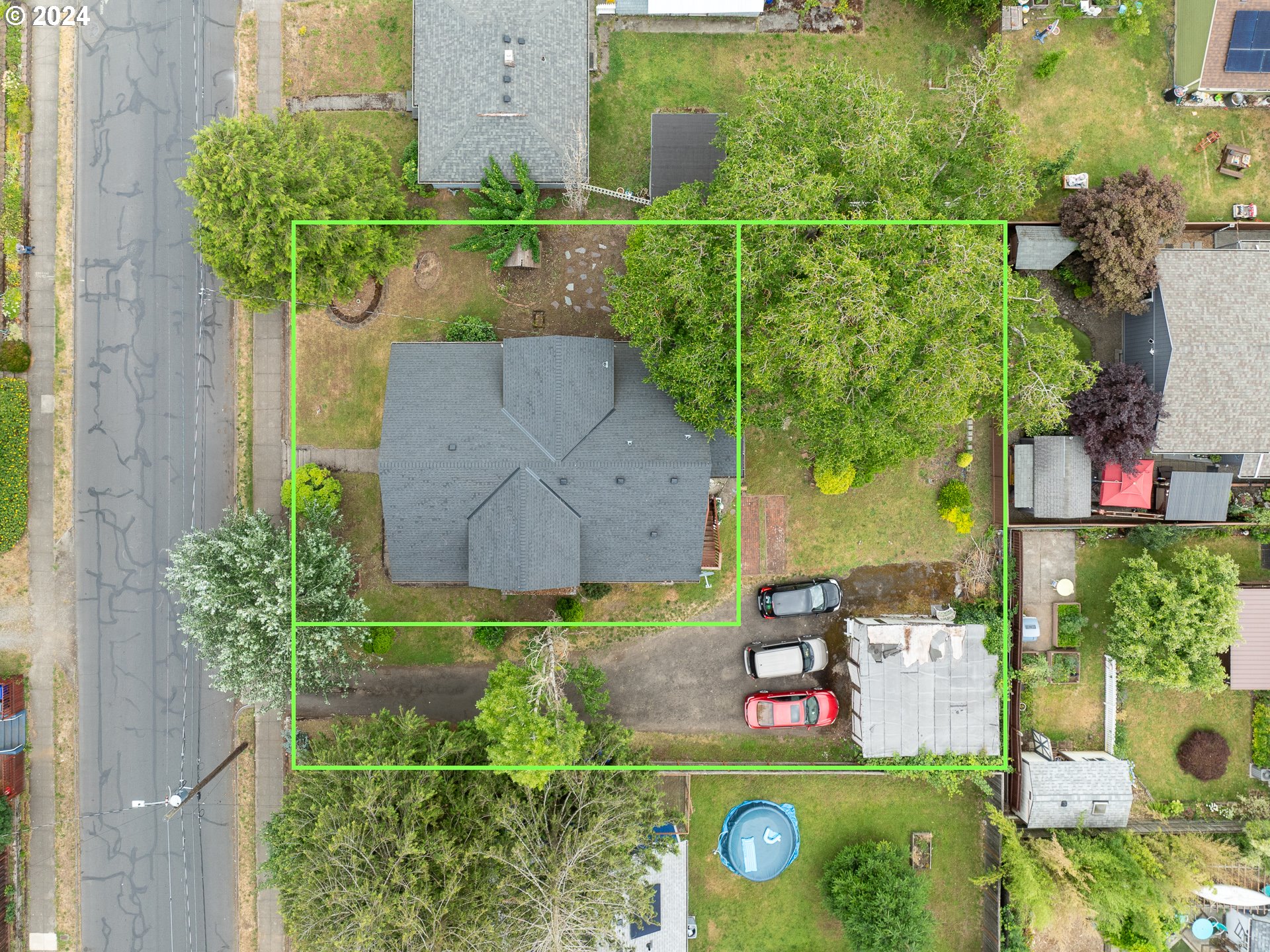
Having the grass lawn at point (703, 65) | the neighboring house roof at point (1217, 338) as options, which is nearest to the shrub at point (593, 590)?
the grass lawn at point (703, 65)

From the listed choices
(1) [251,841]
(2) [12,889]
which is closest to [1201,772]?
(1) [251,841]

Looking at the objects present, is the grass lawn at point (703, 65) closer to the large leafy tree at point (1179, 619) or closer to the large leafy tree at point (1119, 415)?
the large leafy tree at point (1119, 415)

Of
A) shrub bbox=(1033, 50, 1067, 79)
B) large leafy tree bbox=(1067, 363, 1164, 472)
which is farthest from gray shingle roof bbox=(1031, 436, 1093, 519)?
shrub bbox=(1033, 50, 1067, 79)

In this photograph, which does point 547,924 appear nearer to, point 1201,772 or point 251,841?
point 251,841

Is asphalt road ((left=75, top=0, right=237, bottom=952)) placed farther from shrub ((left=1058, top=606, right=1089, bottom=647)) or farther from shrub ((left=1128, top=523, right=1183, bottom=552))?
shrub ((left=1128, top=523, right=1183, bottom=552))

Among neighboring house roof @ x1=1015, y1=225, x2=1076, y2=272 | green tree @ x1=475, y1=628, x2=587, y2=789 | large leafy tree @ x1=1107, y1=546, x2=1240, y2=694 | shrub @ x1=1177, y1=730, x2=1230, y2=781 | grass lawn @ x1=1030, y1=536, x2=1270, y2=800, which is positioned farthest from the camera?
grass lawn @ x1=1030, y1=536, x2=1270, y2=800

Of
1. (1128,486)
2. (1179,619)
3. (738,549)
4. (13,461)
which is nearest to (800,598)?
(738,549)
